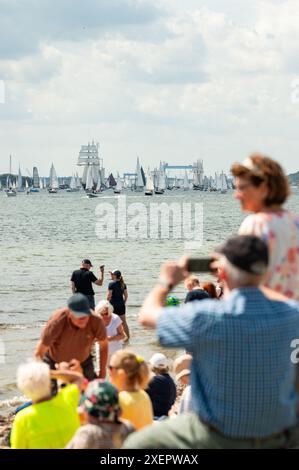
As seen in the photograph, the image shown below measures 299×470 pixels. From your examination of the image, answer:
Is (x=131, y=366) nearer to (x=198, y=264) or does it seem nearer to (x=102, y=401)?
(x=102, y=401)

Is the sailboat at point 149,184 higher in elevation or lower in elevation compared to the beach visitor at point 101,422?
higher

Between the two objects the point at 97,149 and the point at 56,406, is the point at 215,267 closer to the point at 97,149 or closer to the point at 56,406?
the point at 56,406

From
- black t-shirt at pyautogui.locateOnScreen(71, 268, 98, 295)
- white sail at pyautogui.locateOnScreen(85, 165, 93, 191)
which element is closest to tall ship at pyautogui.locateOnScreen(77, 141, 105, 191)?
white sail at pyautogui.locateOnScreen(85, 165, 93, 191)

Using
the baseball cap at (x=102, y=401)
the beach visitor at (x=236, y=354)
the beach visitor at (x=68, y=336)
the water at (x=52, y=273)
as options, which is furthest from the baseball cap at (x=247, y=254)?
the water at (x=52, y=273)

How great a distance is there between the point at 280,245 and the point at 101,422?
1484mm

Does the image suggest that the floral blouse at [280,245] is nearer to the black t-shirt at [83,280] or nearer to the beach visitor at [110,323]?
the beach visitor at [110,323]

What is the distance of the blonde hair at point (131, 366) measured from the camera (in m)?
5.61

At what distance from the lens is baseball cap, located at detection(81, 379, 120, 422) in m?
4.45

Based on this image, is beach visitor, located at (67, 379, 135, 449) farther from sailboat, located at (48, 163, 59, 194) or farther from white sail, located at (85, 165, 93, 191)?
sailboat, located at (48, 163, 59, 194)

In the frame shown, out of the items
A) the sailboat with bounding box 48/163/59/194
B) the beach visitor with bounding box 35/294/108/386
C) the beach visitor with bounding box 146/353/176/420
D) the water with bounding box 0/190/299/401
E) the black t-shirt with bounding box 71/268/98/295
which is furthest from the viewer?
the sailboat with bounding box 48/163/59/194

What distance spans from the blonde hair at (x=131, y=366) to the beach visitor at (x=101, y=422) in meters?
1.07

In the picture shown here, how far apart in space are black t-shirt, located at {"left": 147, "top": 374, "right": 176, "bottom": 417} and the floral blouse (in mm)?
3448
